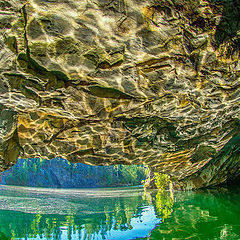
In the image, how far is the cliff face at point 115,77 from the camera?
182 cm

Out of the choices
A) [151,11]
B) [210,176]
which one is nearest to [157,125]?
[151,11]

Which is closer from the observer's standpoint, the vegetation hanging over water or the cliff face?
the cliff face

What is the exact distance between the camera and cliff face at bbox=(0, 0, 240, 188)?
1.82 metres

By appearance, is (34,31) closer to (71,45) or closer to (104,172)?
(71,45)

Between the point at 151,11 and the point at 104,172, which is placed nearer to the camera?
the point at 151,11

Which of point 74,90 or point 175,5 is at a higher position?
point 175,5

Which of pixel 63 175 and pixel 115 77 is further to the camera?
pixel 63 175

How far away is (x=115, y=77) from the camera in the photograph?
237 centimetres

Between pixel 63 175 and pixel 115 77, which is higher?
pixel 63 175

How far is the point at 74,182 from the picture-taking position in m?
21.9

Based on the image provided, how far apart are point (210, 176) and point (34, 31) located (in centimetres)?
640

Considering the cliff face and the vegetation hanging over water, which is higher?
the vegetation hanging over water

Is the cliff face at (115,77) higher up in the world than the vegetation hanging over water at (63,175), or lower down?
lower down

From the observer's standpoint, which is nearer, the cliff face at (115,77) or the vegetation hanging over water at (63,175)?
the cliff face at (115,77)
